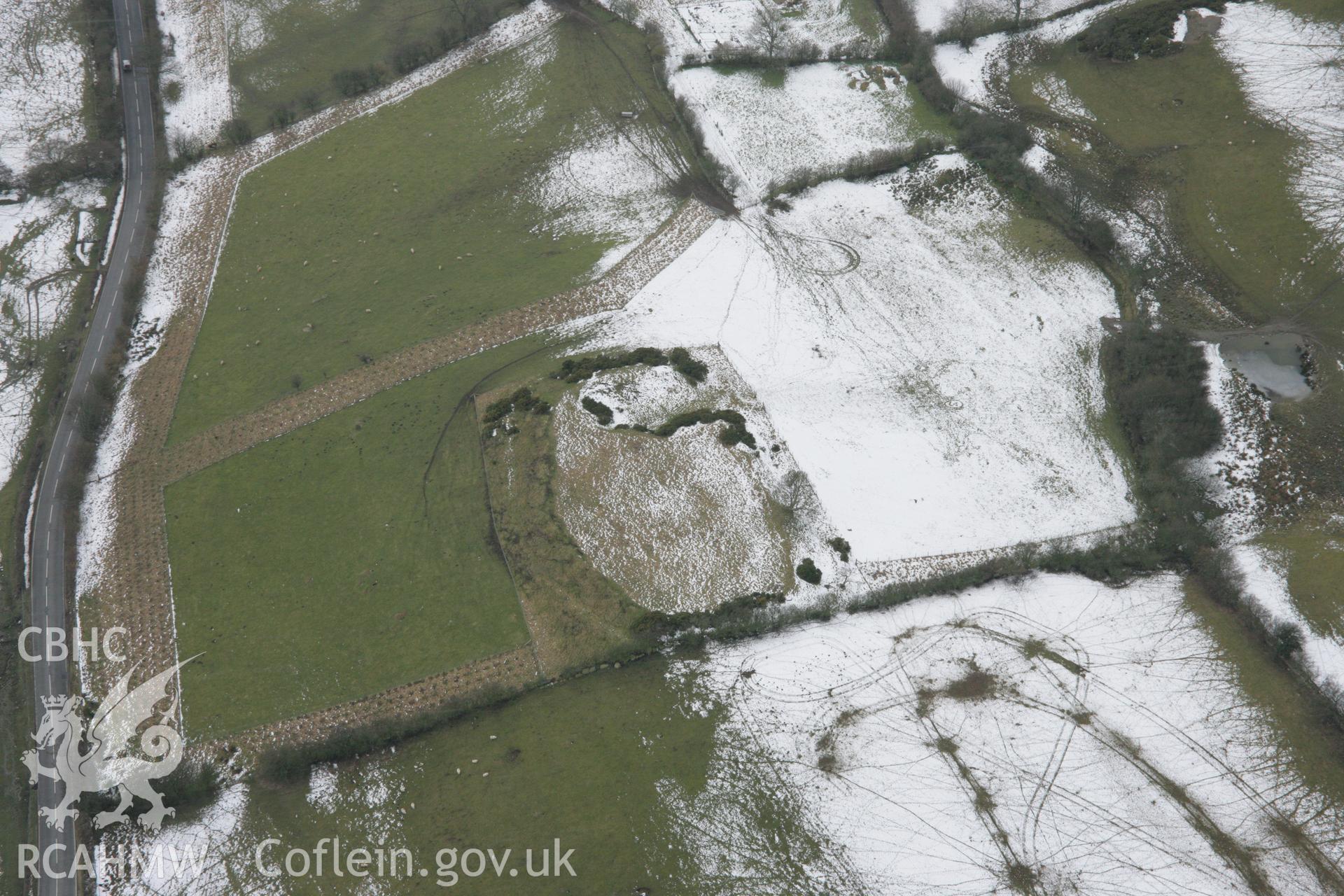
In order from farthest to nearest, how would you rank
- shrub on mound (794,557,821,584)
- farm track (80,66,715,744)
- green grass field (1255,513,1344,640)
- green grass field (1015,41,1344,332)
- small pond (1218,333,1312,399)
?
green grass field (1015,41,1344,332), small pond (1218,333,1312,399), shrub on mound (794,557,821,584), farm track (80,66,715,744), green grass field (1255,513,1344,640)

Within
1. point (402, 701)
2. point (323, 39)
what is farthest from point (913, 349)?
point (323, 39)

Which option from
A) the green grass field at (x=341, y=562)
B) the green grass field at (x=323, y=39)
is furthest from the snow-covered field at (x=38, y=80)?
the green grass field at (x=341, y=562)

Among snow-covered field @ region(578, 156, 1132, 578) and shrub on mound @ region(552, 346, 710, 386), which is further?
shrub on mound @ region(552, 346, 710, 386)

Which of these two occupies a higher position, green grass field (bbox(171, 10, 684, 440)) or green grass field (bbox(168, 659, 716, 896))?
green grass field (bbox(171, 10, 684, 440))

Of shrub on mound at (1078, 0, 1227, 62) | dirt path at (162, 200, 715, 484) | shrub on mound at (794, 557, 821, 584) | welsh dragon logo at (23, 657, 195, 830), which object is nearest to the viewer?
welsh dragon logo at (23, 657, 195, 830)

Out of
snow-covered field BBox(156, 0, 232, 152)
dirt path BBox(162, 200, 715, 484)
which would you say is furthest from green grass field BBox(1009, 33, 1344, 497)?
snow-covered field BBox(156, 0, 232, 152)

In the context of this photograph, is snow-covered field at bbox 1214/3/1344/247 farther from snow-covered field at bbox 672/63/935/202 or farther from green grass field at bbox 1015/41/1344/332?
snow-covered field at bbox 672/63/935/202

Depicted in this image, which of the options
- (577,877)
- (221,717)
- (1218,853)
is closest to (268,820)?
(221,717)

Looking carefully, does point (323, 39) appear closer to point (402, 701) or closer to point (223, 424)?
point (223, 424)
